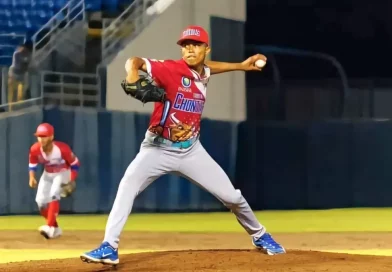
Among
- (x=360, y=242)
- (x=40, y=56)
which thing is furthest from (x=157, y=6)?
(x=360, y=242)

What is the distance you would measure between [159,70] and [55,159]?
3295 mm

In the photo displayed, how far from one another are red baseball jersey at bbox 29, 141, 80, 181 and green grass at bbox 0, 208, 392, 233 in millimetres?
1011

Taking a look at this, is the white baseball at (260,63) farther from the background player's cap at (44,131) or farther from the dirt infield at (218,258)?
the background player's cap at (44,131)

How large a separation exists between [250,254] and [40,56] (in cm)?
580

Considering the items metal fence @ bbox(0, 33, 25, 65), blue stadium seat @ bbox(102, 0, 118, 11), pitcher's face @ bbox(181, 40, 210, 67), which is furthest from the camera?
blue stadium seat @ bbox(102, 0, 118, 11)

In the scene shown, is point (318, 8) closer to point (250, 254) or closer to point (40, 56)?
point (40, 56)

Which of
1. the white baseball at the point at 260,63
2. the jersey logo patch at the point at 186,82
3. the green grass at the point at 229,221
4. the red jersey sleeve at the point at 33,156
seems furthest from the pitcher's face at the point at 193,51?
the green grass at the point at 229,221

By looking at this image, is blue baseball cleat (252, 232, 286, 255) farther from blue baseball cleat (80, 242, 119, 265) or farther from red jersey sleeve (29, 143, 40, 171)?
red jersey sleeve (29, 143, 40, 171)

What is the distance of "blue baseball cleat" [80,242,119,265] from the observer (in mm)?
4500

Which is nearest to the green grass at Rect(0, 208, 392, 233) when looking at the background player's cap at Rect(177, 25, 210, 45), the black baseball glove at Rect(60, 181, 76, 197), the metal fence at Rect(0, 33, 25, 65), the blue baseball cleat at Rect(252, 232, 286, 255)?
the black baseball glove at Rect(60, 181, 76, 197)

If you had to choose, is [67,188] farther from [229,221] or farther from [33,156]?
[229,221]

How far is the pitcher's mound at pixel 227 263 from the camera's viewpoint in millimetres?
4650

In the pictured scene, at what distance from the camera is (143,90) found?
442 cm

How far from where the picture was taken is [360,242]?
7.00 m
